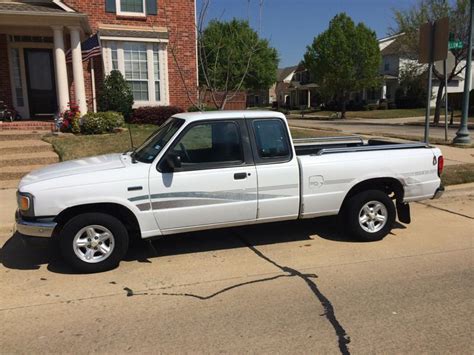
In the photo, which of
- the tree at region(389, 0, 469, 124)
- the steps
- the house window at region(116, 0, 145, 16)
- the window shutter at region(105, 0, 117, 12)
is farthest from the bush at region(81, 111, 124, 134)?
the tree at region(389, 0, 469, 124)

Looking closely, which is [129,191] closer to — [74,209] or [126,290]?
[74,209]

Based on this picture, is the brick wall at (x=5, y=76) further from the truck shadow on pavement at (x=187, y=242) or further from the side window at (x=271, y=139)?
the side window at (x=271, y=139)

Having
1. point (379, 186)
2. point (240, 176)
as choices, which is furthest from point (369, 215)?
point (240, 176)

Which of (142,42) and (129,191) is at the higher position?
(142,42)

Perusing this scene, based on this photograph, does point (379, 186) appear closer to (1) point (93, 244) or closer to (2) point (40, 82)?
(1) point (93, 244)

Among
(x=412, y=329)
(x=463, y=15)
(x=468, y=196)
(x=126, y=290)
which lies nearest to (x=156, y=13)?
(x=468, y=196)

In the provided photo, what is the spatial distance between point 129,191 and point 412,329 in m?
3.00

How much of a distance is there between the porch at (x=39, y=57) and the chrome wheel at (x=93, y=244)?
389 inches

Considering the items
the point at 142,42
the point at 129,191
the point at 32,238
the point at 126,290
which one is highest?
the point at 142,42

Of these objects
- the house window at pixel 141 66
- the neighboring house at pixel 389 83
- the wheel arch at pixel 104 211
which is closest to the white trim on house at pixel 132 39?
the house window at pixel 141 66

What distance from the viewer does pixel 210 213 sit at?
5.18 metres

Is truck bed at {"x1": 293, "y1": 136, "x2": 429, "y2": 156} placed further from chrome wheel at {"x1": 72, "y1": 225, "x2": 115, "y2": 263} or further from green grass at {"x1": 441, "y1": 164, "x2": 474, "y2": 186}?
green grass at {"x1": 441, "y1": 164, "x2": 474, "y2": 186}

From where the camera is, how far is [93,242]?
192 inches

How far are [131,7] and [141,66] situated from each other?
210 centimetres
